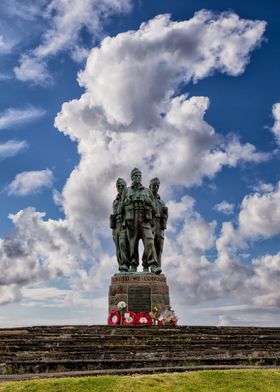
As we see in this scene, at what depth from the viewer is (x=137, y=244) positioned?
2477 centimetres

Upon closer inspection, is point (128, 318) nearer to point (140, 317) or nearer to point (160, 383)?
point (140, 317)

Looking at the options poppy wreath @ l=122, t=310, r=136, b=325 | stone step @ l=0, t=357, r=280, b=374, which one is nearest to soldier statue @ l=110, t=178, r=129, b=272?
poppy wreath @ l=122, t=310, r=136, b=325

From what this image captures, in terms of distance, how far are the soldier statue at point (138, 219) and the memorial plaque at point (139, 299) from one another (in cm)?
164

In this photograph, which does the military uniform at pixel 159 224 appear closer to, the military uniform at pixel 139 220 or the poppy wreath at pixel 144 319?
the military uniform at pixel 139 220

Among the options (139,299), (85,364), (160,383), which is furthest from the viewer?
(139,299)

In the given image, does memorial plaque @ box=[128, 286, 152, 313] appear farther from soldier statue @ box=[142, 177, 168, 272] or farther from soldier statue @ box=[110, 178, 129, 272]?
soldier statue @ box=[142, 177, 168, 272]

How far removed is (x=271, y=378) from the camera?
7.32 m

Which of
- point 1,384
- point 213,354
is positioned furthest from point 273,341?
point 1,384

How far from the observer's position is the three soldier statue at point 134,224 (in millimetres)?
23984

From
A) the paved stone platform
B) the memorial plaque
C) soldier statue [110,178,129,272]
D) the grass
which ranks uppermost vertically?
soldier statue [110,178,129,272]

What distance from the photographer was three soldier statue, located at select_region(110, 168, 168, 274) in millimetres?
23984

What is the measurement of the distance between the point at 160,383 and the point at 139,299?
15691 mm

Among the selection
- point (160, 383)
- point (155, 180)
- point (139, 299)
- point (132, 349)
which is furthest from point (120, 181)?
point (160, 383)

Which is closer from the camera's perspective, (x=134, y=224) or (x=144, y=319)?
(x=144, y=319)
